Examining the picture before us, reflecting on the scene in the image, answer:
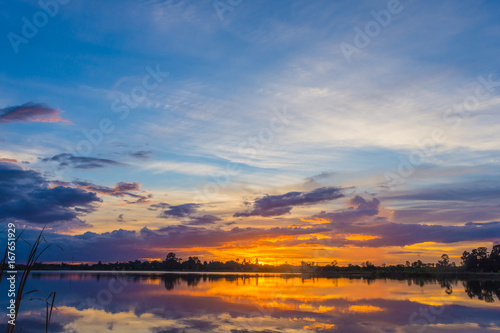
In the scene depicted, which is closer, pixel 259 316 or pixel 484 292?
pixel 259 316

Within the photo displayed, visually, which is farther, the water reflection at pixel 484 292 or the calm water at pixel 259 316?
the water reflection at pixel 484 292

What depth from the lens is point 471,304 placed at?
131ft

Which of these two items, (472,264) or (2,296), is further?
(472,264)

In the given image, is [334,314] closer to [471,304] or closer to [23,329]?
[471,304]

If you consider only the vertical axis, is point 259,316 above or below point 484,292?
above

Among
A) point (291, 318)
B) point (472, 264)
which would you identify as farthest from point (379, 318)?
point (472, 264)

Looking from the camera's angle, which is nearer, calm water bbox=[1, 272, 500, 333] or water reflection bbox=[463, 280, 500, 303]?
calm water bbox=[1, 272, 500, 333]

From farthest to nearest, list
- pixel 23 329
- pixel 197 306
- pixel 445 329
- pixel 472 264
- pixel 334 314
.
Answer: pixel 472 264 < pixel 197 306 < pixel 334 314 < pixel 445 329 < pixel 23 329

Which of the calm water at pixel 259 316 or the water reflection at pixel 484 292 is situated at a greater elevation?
the calm water at pixel 259 316

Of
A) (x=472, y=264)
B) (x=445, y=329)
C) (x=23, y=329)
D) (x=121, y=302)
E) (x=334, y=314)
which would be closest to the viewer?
(x=23, y=329)

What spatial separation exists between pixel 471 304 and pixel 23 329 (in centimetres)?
4287

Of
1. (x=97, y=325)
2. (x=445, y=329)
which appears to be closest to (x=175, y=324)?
(x=97, y=325)

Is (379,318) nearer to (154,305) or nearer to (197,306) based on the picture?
(197,306)

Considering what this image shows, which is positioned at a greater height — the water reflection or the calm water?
the calm water
